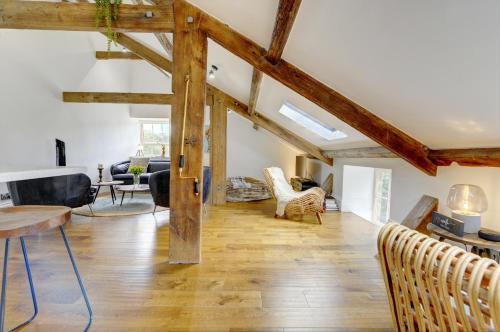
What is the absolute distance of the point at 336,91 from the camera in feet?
8.21

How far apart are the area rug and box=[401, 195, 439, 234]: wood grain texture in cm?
369

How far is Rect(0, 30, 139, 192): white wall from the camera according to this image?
A: 4098mm

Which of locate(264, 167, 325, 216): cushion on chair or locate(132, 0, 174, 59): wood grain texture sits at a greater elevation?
locate(132, 0, 174, 59): wood grain texture

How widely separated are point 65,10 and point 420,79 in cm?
300

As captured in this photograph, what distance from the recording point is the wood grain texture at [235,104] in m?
4.83

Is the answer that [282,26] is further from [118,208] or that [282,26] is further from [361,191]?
[118,208]

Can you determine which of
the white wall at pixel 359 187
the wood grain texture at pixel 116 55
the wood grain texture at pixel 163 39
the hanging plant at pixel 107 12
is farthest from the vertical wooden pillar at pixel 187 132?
the wood grain texture at pixel 116 55

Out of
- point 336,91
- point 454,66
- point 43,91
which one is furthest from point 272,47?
point 43,91

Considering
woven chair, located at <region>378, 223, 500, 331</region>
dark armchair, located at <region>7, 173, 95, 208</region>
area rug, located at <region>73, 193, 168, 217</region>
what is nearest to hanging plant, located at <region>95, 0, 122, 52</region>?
dark armchair, located at <region>7, 173, 95, 208</region>

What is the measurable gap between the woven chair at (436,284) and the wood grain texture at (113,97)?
17.4ft

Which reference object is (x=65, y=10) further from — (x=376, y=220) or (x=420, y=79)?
(x=376, y=220)

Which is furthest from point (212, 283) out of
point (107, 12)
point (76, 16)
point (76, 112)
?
point (76, 112)

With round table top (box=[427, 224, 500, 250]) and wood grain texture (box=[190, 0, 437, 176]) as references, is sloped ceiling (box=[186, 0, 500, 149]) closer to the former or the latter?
wood grain texture (box=[190, 0, 437, 176])

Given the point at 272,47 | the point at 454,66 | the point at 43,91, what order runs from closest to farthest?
1. the point at 454,66
2. the point at 272,47
3. the point at 43,91
